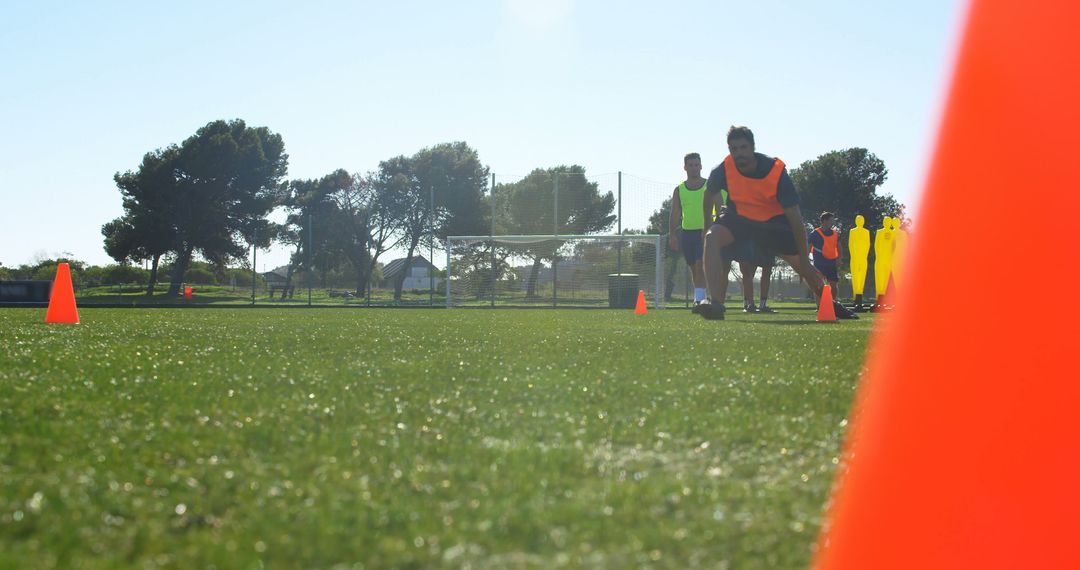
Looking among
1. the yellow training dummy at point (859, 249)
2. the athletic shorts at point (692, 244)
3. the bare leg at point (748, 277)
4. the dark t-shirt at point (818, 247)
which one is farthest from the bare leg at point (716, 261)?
the yellow training dummy at point (859, 249)

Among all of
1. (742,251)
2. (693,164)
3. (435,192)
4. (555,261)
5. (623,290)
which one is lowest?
(623,290)

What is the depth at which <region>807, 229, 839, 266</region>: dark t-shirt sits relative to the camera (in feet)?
50.4

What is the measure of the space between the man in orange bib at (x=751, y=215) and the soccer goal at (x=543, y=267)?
14.1 metres

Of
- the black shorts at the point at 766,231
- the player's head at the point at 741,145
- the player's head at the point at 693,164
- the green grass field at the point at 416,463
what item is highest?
the player's head at the point at 693,164

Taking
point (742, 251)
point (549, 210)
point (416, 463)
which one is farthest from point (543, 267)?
point (416, 463)

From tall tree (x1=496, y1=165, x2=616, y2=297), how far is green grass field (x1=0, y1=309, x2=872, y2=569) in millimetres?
20774

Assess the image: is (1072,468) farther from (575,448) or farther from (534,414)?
(534,414)

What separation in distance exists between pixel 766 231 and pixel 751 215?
230mm

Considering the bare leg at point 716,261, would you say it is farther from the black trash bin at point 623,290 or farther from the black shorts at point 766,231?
the black trash bin at point 623,290

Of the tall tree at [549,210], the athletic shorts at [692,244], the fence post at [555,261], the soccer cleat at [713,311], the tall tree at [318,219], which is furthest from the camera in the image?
the tall tree at [318,219]

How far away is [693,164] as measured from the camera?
1253cm

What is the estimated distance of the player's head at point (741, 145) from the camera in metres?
9.13

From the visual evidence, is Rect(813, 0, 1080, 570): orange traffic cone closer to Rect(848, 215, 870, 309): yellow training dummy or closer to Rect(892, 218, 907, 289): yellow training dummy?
Rect(892, 218, 907, 289): yellow training dummy

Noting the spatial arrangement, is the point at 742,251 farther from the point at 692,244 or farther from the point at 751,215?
the point at 692,244
